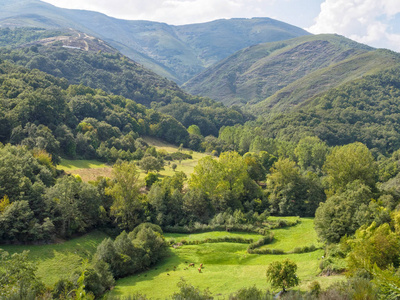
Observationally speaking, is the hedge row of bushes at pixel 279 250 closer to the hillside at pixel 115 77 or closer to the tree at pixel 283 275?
the tree at pixel 283 275

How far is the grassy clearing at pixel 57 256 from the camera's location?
29.6 metres

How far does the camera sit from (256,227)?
4534 cm

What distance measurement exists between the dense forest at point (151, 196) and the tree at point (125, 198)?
0.16m

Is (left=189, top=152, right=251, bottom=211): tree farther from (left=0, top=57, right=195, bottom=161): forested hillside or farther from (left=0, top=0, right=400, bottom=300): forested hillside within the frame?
(left=0, top=57, right=195, bottom=161): forested hillside

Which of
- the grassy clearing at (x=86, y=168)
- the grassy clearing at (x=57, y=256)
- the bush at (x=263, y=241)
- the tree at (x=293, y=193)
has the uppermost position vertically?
the tree at (x=293, y=193)

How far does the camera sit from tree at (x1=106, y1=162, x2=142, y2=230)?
4241 centimetres

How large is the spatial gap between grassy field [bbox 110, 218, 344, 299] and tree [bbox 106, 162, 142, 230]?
20.1 ft

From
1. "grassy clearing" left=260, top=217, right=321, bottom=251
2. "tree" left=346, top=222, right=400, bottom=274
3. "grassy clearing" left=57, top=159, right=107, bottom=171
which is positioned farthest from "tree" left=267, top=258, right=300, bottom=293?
"grassy clearing" left=57, top=159, right=107, bottom=171

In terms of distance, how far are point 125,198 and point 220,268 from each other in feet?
58.5

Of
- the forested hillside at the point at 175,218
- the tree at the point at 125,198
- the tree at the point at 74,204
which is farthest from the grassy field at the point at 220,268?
the tree at the point at 74,204

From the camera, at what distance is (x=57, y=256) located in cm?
3259

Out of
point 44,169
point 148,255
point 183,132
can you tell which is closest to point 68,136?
point 44,169

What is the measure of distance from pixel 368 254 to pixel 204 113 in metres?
133

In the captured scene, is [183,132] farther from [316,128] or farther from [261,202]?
[261,202]
